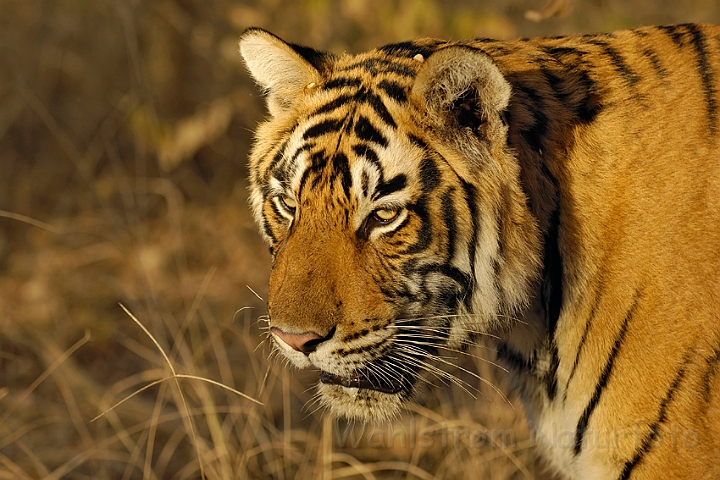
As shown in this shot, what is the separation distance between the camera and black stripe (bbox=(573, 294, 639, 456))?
6.49 feet

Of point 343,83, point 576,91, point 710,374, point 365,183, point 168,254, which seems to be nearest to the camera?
point 710,374

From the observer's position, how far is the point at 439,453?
3340 mm

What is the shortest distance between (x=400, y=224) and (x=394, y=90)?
36 cm

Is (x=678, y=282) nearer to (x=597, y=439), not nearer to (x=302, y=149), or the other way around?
(x=597, y=439)

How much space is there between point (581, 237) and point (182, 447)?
89.0 inches

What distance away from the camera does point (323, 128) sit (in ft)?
7.00

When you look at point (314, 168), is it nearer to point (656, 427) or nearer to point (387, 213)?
point (387, 213)

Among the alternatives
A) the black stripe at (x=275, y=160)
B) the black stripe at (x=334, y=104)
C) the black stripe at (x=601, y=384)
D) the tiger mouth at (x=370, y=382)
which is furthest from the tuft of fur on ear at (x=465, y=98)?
the tiger mouth at (x=370, y=382)

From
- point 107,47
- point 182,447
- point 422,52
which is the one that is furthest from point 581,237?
point 107,47

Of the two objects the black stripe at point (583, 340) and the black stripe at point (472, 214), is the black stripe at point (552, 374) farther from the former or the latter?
the black stripe at point (472, 214)

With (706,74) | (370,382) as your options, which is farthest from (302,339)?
(706,74)

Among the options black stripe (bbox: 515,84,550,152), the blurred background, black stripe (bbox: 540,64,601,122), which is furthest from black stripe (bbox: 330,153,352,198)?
the blurred background

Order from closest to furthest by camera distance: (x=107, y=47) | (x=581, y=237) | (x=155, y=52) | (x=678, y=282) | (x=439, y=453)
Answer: (x=678, y=282), (x=581, y=237), (x=439, y=453), (x=155, y=52), (x=107, y=47)

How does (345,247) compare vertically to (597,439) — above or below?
above
